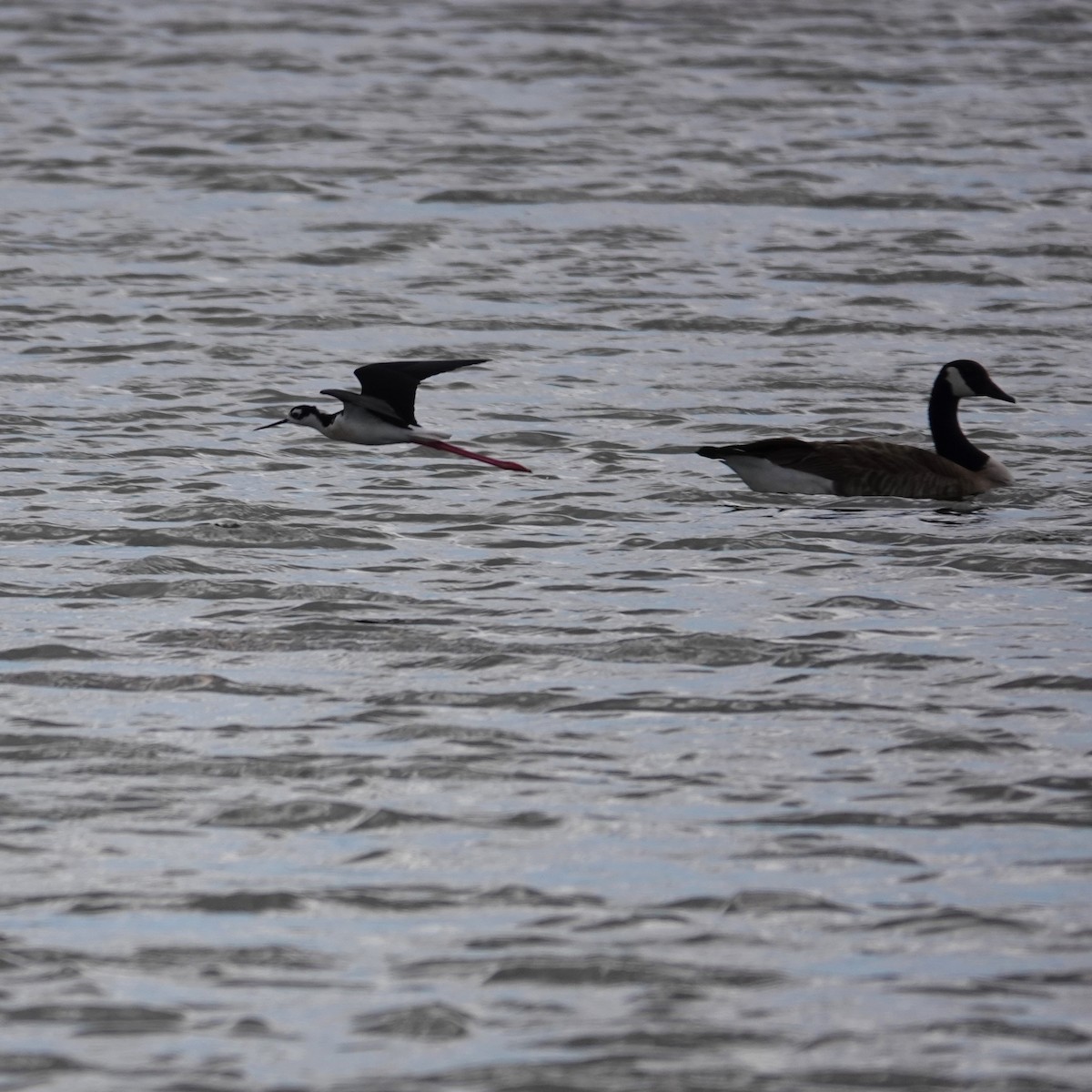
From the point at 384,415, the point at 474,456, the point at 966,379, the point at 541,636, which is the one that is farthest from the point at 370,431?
the point at 541,636

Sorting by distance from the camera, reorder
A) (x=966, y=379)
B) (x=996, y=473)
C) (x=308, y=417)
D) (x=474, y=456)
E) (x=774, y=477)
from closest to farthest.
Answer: (x=774, y=477), (x=996, y=473), (x=474, y=456), (x=308, y=417), (x=966, y=379)

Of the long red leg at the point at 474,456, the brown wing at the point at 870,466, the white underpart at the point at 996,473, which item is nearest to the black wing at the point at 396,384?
the long red leg at the point at 474,456

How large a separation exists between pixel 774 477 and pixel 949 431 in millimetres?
1508

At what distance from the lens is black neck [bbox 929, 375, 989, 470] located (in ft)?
50.7

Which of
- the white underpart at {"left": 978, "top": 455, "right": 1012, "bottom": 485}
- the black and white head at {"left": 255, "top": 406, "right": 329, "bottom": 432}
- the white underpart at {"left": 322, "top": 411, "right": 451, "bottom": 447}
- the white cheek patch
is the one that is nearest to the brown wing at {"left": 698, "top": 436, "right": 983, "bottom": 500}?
the white underpart at {"left": 978, "top": 455, "right": 1012, "bottom": 485}

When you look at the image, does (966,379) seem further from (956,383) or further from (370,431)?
(370,431)

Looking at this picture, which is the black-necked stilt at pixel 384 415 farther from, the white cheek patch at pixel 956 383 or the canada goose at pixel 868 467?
the white cheek patch at pixel 956 383

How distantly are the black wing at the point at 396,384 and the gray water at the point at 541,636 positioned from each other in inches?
18.5

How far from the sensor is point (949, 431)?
15656mm

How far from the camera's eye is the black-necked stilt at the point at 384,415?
609 inches

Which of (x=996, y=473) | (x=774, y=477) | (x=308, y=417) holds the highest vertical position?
(x=308, y=417)

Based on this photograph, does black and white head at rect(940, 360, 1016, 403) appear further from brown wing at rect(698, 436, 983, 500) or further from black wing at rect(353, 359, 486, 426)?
black wing at rect(353, 359, 486, 426)

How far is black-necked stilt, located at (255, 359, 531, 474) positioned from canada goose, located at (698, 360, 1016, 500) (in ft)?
5.11

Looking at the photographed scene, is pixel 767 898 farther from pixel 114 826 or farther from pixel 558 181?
pixel 558 181
